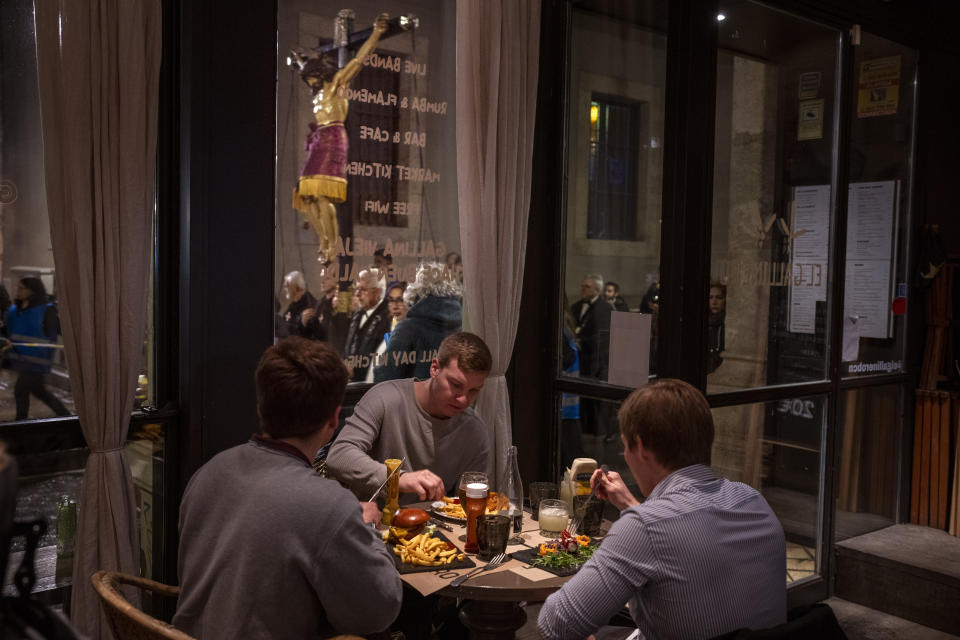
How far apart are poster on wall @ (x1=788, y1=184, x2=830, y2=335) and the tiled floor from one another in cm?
122

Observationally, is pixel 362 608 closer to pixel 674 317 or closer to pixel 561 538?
pixel 561 538

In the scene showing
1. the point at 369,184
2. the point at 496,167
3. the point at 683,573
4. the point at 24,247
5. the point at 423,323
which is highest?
the point at 496,167

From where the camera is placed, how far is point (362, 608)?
1.90m

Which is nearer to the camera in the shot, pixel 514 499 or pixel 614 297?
pixel 514 499

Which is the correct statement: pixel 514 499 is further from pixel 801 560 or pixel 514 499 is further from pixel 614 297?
pixel 801 560

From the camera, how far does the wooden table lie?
228cm

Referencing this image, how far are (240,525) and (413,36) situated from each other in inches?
113

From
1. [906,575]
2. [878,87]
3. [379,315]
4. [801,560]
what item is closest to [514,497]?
[379,315]

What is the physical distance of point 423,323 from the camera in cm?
419

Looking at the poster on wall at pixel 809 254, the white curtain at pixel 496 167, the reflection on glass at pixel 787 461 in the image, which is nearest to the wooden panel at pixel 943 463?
the reflection on glass at pixel 787 461

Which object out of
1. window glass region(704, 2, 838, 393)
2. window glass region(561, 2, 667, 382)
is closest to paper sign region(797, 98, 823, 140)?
window glass region(704, 2, 838, 393)

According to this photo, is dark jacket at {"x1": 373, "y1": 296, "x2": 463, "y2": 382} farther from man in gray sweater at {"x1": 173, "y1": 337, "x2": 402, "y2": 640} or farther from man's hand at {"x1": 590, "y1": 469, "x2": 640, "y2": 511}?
man in gray sweater at {"x1": 173, "y1": 337, "x2": 402, "y2": 640}

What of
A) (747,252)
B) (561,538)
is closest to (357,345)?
(561,538)

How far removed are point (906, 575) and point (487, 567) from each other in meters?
3.13
